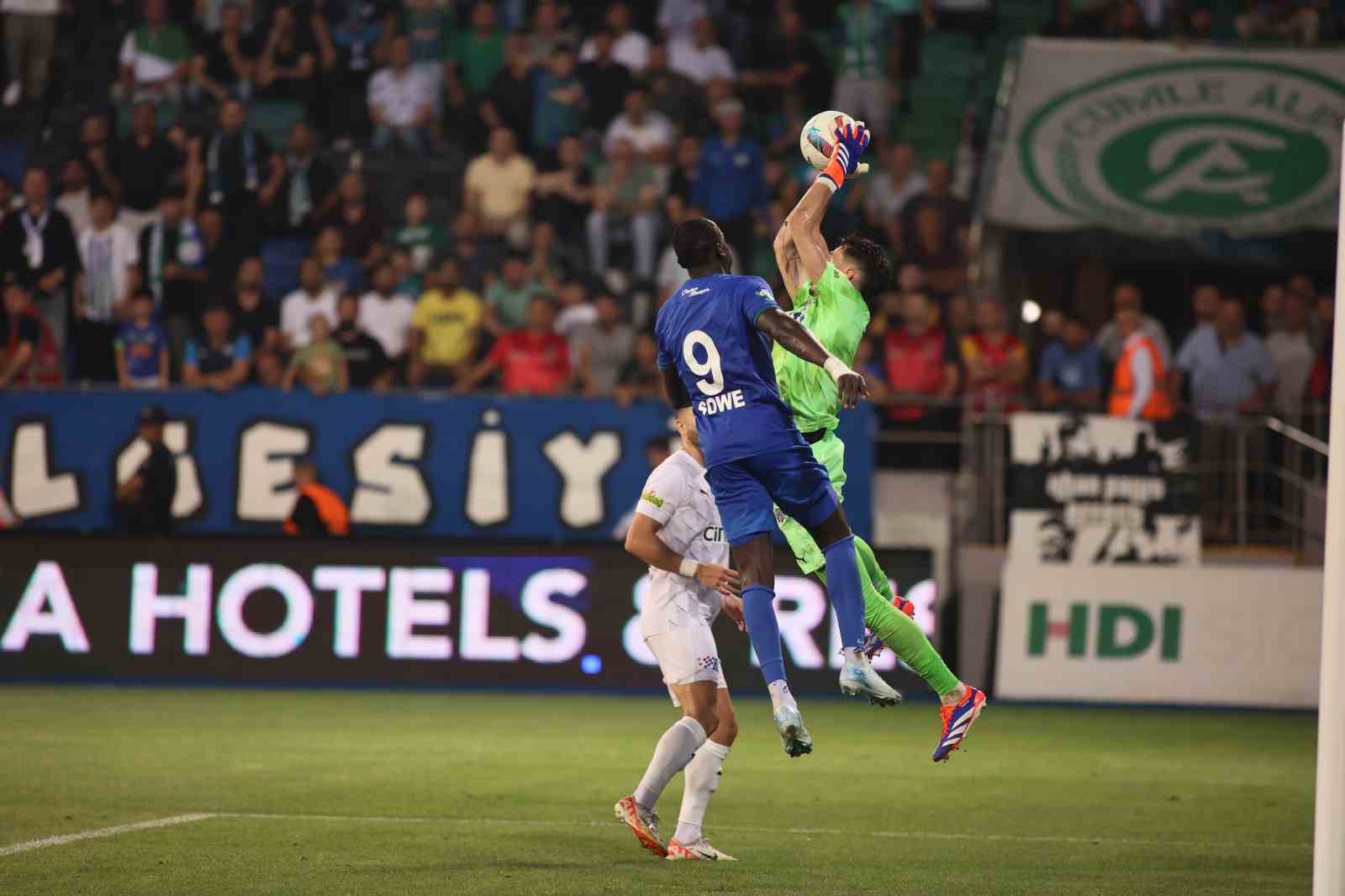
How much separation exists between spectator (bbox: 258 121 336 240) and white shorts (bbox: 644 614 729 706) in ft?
40.2

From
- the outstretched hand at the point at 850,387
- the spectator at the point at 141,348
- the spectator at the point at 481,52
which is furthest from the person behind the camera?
the spectator at the point at 481,52

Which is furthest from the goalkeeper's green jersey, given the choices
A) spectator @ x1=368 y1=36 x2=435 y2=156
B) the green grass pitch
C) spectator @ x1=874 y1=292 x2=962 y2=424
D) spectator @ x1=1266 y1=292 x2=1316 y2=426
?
spectator @ x1=368 y1=36 x2=435 y2=156

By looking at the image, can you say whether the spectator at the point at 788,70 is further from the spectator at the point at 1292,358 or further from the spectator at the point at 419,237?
the spectator at the point at 1292,358

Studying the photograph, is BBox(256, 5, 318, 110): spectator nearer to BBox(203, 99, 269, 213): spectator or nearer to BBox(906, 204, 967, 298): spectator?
BBox(203, 99, 269, 213): spectator

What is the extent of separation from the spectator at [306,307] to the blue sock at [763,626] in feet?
35.9

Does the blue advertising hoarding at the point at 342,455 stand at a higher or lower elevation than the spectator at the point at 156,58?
lower

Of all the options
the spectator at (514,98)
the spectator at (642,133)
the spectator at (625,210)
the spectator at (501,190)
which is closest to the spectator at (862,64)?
the spectator at (642,133)

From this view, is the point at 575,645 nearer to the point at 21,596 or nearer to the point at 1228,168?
the point at 21,596

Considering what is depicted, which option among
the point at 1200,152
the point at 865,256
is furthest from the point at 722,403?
the point at 1200,152

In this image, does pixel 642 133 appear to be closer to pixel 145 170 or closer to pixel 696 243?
pixel 145 170

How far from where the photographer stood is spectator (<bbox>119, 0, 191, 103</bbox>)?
22.8 metres

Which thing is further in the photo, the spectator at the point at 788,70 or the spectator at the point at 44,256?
the spectator at the point at 788,70

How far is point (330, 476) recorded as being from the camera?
18703mm

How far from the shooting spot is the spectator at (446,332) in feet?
63.5
